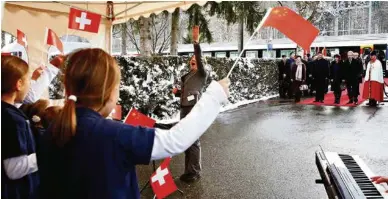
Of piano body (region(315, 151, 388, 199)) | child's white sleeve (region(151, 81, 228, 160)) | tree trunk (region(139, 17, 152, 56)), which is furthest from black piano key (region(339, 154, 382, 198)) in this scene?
tree trunk (region(139, 17, 152, 56))

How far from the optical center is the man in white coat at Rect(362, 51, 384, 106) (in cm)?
1463

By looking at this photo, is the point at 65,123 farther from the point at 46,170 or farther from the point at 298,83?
the point at 298,83

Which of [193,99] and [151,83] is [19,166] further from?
[151,83]

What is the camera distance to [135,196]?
1.72m

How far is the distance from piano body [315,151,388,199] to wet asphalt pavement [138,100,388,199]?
6.85 feet

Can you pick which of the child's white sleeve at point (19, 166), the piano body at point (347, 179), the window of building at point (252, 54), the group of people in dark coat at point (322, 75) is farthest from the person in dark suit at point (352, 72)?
the window of building at point (252, 54)

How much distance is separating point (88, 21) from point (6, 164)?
428 cm

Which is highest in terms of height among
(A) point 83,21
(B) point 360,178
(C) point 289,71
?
(A) point 83,21

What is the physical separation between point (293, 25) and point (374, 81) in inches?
519

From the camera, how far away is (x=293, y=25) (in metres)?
2.75

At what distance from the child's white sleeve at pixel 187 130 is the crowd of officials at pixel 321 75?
46.9ft

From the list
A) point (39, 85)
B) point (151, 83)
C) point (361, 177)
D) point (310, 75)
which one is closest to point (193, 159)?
point (39, 85)

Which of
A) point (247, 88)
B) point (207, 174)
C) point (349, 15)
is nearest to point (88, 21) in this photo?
point (207, 174)

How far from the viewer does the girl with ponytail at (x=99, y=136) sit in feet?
5.14
